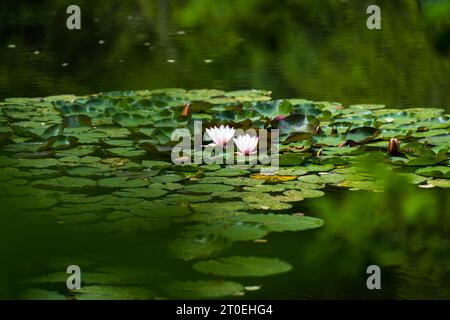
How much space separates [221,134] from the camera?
10.5ft

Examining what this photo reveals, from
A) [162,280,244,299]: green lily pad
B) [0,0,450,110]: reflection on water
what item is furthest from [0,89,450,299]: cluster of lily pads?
[0,0,450,110]: reflection on water

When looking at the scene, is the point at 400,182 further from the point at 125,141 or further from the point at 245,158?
the point at 125,141

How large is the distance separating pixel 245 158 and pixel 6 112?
49.6 inches

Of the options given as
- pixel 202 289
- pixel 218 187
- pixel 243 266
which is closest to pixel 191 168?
pixel 218 187

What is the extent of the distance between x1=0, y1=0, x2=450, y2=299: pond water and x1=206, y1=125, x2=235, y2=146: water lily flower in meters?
0.17

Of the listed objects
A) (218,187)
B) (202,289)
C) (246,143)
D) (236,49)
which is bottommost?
(202,289)

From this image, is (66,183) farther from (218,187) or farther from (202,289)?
(202,289)

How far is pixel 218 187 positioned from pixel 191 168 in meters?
0.22

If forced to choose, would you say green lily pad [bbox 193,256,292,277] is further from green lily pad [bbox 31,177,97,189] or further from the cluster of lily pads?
green lily pad [bbox 31,177,97,189]

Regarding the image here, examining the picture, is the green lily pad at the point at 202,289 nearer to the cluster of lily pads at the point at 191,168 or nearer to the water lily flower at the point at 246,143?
the cluster of lily pads at the point at 191,168

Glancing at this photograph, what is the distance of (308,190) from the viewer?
2.70m

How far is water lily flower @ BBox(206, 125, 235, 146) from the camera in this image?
10.5 ft

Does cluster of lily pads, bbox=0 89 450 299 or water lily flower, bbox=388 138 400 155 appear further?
water lily flower, bbox=388 138 400 155
